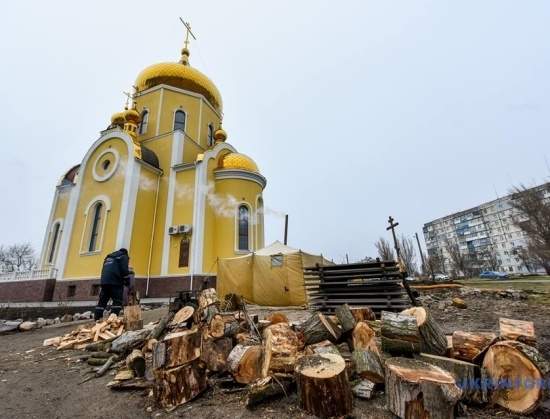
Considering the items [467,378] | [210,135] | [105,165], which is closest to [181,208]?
[105,165]

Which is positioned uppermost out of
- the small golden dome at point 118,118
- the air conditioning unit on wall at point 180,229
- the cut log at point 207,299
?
the small golden dome at point 118,118

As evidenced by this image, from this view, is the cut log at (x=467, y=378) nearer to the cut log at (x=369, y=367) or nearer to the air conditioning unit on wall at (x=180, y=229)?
the cut log at (x=369, y=367)

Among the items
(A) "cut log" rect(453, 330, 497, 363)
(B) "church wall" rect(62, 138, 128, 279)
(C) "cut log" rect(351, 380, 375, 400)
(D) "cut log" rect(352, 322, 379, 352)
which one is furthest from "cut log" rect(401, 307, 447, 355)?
(B) "church wall" rect(62, 138, 128, 279)

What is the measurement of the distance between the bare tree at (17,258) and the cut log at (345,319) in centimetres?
5818

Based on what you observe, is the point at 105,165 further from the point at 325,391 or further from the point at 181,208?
the point at 325,391

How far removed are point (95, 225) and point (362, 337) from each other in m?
15.2

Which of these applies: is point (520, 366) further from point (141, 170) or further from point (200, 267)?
point (141, 170)

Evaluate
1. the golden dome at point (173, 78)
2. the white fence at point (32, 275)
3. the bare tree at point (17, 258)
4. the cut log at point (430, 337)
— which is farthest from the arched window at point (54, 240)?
the bare tree at point (17, 258)

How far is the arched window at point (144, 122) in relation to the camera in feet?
58.4

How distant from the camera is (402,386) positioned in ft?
7.06

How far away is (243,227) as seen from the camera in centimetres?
1502

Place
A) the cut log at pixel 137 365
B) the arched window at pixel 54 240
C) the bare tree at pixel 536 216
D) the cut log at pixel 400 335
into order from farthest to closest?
the bare tree at pixel 536 216, the arched window at pixel 54 240, the cut log at pixel 137 365, the cut log at pixel 400 335

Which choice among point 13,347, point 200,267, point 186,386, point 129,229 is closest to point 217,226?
point 200,267

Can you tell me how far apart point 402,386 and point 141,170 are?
15076 millimetres
